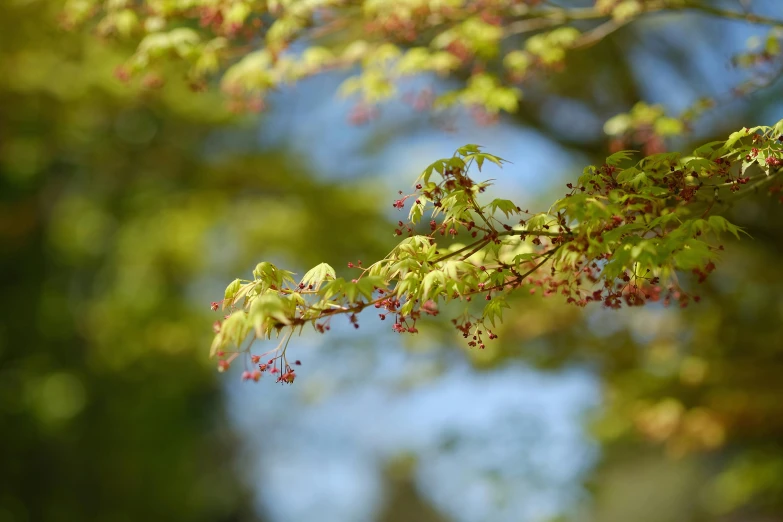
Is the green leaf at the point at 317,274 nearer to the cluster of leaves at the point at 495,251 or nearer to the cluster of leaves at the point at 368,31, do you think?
the cluster of leaves at the point at 495,251

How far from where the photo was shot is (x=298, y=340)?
21.7 ft

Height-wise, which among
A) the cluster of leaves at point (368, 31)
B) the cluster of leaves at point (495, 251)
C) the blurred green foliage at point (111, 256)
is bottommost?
the cluster of leaves at point (495, 251)

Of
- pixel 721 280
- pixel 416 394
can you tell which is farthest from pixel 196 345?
pixel 721 280

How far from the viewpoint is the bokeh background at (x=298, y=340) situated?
6.83m

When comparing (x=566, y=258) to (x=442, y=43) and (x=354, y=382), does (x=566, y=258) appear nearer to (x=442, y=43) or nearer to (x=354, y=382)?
(x=442, y=43)

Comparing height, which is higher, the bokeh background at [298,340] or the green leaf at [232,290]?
the bokeh background at [298,340]

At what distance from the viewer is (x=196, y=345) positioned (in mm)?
12438

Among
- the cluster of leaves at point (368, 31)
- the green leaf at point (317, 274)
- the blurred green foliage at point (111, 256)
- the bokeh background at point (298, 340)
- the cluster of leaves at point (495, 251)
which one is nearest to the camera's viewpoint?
the cluster of leaves at point (495, 251)

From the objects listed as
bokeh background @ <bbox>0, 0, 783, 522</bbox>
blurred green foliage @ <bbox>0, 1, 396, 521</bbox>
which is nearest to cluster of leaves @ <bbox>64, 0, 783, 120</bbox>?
bokeh background @ <bbox>0, 0, 783, 522</bbox>

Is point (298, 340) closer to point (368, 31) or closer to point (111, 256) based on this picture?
point (368, 31)

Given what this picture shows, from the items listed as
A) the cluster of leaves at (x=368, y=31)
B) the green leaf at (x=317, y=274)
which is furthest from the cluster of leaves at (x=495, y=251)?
the cluster of leaves at (x=368, y=31)

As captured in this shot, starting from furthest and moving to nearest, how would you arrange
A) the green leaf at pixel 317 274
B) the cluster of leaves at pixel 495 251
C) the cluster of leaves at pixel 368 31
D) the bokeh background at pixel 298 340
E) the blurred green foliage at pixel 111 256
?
1. the blurred green foliage at pixel 111 256
2. the bokeh background at pixel 298 340
3. the cluster of leaves at pixel 368 31
4. the green leaf at pixel 317 274
5. the cluster of leaves at pixel 495 251

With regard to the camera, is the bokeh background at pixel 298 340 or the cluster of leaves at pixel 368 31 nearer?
the cluster of leaves at pixel 368 31

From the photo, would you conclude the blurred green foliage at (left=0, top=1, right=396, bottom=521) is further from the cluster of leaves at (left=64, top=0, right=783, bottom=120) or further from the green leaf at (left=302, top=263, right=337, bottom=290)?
the green leaf at (left=302, top=263, right=337, bottom=290)
